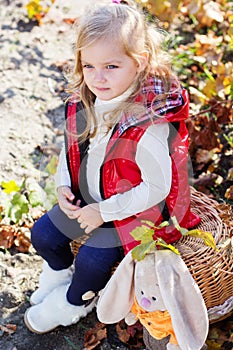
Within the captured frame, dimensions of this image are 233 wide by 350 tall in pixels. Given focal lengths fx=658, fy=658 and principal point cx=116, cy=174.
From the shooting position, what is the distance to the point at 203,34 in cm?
440

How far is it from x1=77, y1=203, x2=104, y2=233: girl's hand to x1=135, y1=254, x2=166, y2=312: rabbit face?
0.32 metres

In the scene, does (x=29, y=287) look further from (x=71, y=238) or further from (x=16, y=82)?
(x=16, y=82)

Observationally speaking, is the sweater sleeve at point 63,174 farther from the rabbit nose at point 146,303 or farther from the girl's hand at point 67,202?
the rabbit nose at point 146,303

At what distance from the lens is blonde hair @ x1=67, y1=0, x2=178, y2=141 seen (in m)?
2.28

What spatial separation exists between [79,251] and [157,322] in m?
0.42

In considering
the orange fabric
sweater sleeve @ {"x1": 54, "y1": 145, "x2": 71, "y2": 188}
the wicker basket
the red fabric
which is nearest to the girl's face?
the red fabric

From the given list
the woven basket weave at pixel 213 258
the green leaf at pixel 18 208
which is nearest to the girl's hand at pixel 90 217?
the woven basket weave at pixel 213 258

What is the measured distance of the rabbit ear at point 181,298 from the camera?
7.25 ft

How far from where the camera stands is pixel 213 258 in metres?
2.43

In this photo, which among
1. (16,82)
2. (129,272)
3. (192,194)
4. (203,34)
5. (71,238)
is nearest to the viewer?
(129,272)

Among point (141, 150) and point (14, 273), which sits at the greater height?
point (141, 150)

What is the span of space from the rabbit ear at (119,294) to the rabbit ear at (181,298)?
13cm

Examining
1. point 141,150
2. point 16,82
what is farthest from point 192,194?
point 16,82

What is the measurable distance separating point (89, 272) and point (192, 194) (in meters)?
0.63
